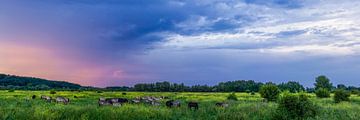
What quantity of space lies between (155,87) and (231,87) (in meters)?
23.0

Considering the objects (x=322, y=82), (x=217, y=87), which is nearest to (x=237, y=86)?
(x=217, y=87)

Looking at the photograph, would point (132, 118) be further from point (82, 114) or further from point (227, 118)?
point (227, 118)

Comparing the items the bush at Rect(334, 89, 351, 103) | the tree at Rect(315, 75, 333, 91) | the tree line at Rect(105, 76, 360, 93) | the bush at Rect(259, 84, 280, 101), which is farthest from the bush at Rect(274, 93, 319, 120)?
the tree at Rect(315, 75, 333, 91)

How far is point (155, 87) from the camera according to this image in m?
118

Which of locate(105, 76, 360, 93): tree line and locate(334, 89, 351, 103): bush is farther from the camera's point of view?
locate(105, 76, 360, 93): tree line

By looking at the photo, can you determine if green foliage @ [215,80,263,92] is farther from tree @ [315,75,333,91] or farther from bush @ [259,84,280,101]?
bush @ [259,84,280,101]

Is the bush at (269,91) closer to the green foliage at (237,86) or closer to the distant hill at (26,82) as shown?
the green foliage at (237,86)

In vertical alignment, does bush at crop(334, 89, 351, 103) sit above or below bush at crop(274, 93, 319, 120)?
above

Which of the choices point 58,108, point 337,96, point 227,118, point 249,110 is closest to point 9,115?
point 58,108

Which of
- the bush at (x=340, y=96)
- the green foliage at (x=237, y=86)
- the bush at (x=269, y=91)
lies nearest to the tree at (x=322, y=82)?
the green foliage at (x=237, y=86)

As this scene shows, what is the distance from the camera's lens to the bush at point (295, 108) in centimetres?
2700

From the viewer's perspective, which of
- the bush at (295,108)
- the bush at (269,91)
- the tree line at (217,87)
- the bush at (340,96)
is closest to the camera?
the bush at (295,108)

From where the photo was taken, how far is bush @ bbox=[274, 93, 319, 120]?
27.0 metres

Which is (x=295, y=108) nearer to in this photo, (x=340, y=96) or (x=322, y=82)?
(x=340, y=96)
